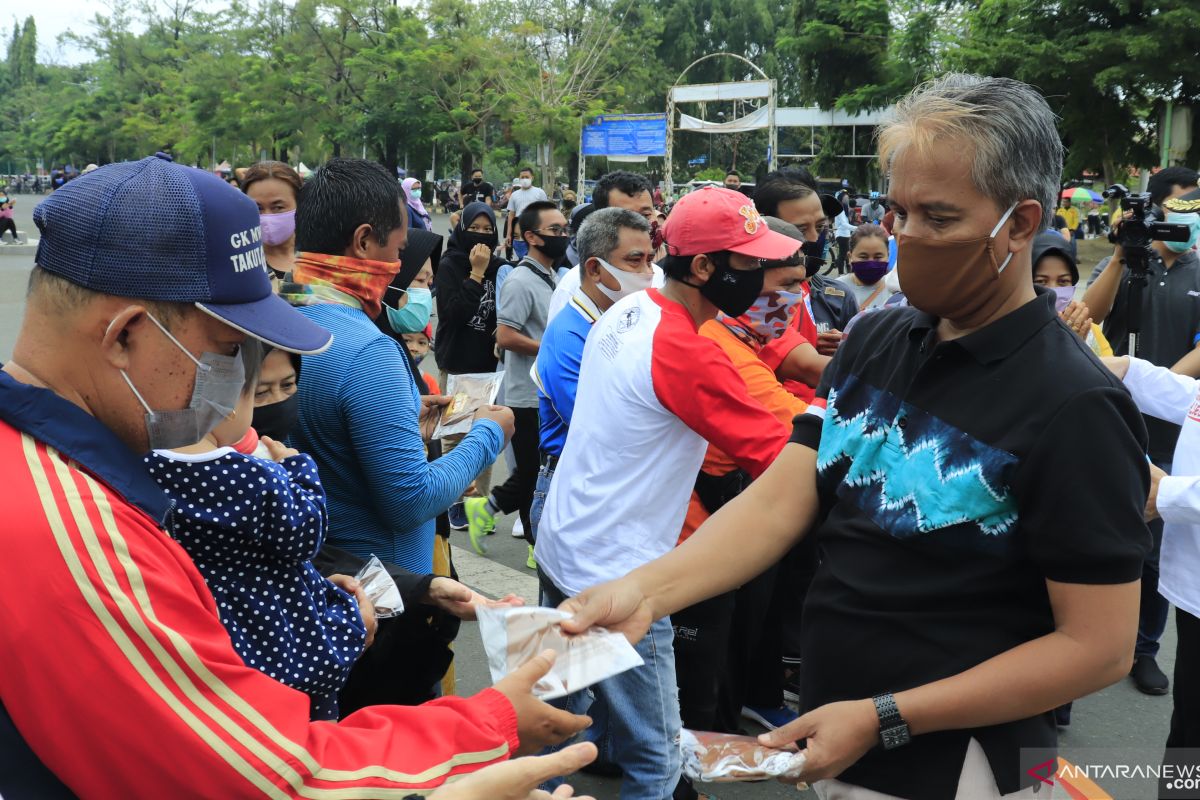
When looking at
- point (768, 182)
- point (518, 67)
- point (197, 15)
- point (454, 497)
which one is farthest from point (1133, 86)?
point (197, 15)

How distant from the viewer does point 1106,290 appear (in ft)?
17.8

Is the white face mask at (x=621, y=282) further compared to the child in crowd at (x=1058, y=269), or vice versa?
the white face mask at (x=621, y=282)

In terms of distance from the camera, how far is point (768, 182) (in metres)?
5.64

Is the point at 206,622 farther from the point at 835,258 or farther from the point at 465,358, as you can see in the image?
the point at 835,258

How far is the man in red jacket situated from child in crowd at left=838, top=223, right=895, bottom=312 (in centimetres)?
484

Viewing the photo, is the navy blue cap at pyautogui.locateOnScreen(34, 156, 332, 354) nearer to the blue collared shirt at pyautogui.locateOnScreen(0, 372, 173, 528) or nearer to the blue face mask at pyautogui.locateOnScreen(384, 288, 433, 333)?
the blue collared shirt at pyautogui.locateOnScreen(0, 372, 173, 528)

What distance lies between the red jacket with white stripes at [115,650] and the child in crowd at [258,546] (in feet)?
0.96

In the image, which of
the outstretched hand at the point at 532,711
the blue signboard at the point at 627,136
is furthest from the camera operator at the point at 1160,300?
the blue signboard at the point at 627,136

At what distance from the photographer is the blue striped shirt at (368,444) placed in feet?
9.27

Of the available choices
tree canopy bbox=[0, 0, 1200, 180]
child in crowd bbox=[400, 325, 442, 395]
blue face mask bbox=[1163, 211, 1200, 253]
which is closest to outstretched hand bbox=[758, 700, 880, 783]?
child in crowd bbox=[400, 325, 442, 395]

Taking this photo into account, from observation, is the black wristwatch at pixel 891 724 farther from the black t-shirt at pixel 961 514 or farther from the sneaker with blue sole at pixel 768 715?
the sneaker with blue sole at pixel 768 715

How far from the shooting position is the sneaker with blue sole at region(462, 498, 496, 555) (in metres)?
6.05

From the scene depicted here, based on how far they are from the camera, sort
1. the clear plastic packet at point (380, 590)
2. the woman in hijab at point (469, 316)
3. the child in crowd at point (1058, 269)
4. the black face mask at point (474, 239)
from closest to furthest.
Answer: the clear plastic packet at point (380, 590) < the child in crowd at point (1058, 269) < the woman in hijab at point (469, 316) < the black face mask at point (474, 239)

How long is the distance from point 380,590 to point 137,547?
1149mm
